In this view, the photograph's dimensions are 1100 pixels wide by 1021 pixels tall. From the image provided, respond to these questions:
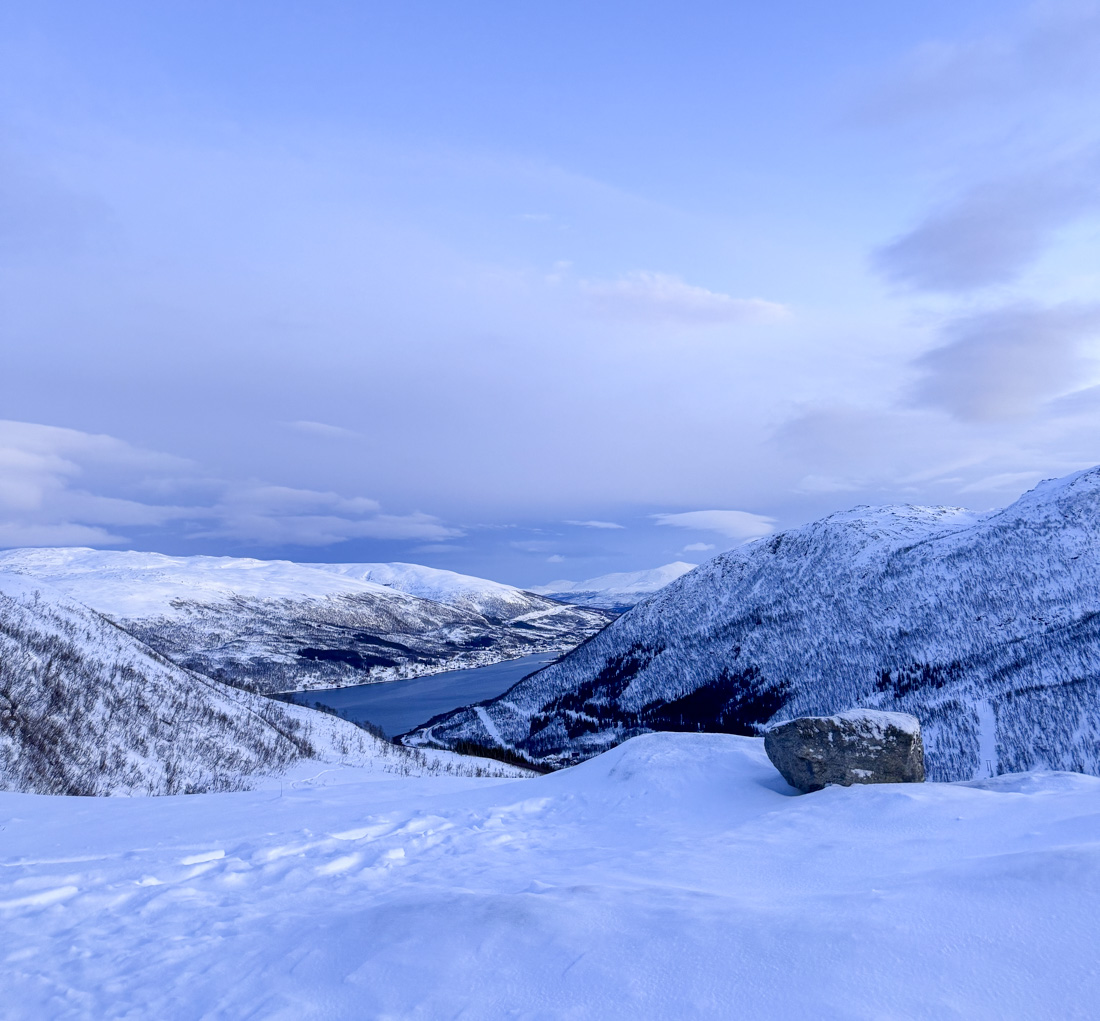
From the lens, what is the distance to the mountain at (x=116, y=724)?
3950 centimetres

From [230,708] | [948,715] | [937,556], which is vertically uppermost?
[937,556]

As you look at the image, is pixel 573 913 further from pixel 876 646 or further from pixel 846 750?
pixel 876 646

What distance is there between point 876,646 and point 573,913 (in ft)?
463

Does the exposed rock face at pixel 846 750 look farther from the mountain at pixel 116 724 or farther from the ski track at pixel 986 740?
the ski track at pixel 986 740

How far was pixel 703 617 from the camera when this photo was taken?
16938 centimetres

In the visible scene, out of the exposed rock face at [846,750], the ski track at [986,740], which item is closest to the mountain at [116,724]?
the exposed rock face at [846,750]

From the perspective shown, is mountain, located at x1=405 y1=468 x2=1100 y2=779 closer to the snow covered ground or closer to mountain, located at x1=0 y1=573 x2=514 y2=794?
mountain, located at x1=0 y1=573 x2=514 y2=794

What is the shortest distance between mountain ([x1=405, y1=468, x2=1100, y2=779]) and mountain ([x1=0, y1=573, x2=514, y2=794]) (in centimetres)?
7273

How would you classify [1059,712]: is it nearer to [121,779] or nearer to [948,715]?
[948,715]

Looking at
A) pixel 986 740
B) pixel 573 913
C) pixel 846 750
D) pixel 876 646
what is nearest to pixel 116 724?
pixel 846 750

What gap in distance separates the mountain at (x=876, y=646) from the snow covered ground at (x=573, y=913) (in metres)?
86.8

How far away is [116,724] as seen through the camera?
154 ft

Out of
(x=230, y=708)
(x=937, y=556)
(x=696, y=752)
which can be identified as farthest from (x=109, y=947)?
(x=937, y=556)

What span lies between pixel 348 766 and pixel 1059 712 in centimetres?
9298
